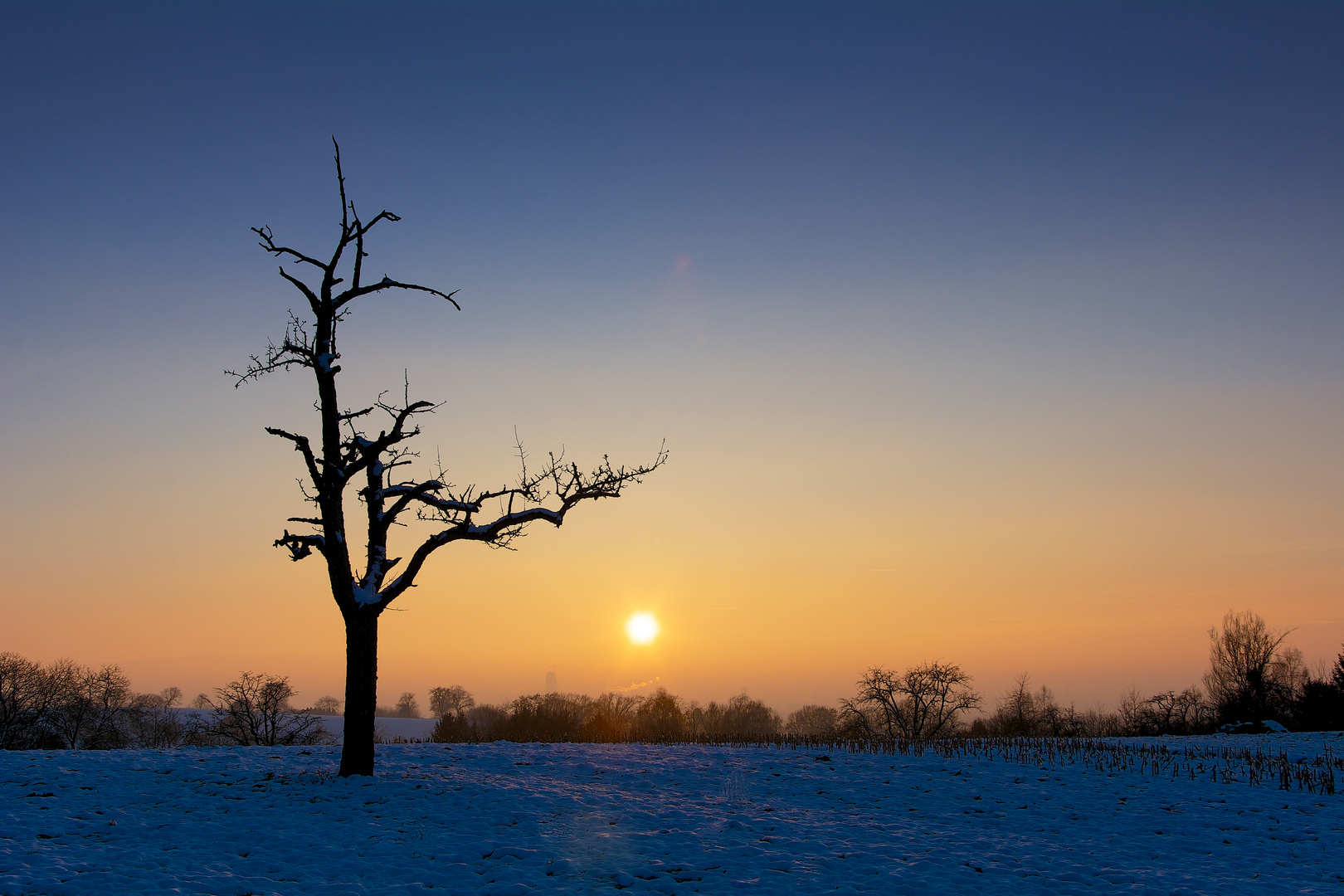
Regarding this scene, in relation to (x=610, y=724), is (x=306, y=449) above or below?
above

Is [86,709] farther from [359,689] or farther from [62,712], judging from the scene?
[359,689]

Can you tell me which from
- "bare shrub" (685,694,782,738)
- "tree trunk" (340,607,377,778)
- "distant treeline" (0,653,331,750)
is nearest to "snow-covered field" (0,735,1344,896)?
"tree trunk" (340,607,377,778)

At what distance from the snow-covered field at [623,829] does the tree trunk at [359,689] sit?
635mm

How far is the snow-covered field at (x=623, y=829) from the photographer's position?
10.1 m

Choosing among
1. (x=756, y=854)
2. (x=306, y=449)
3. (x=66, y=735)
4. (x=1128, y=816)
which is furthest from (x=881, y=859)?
(x=66, y=735)

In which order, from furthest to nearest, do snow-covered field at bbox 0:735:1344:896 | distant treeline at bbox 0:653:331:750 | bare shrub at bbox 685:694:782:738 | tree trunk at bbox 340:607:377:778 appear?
bare shrub at bbox 685:694:782:738, distant treeline at bbox 0:653:331:750, tree trunk at bbox 340:607:377:778, snow-covered field at bbox 0:735:1344:896

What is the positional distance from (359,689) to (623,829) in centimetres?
647

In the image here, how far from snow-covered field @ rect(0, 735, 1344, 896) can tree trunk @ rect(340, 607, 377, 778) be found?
635 millimetres

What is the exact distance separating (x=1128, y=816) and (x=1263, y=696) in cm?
4268

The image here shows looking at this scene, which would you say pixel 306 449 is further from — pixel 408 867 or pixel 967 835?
pixel 967 835

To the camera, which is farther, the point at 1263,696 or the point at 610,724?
the point at 610,724

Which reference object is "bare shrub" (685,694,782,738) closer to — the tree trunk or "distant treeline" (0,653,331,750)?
"distant treeline" (0,653,331,750)

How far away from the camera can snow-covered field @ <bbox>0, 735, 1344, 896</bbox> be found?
33.0 ft

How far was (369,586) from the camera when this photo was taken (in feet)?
52.7
